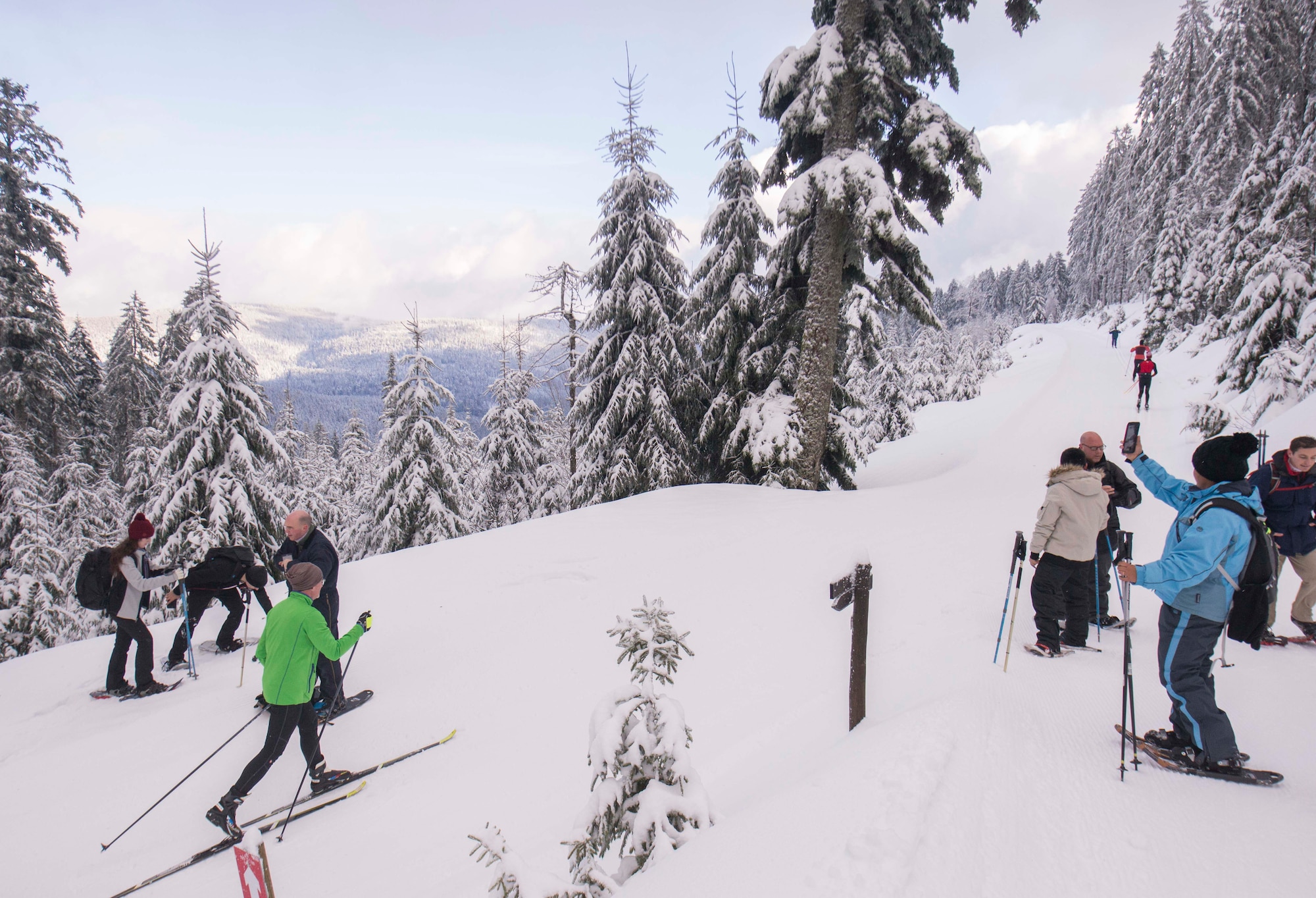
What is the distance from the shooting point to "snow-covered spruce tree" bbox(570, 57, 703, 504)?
14.9m

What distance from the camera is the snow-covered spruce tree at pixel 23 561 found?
47.1ft

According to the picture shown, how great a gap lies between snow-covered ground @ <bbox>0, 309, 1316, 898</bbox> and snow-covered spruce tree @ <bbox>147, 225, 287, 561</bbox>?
6.90m

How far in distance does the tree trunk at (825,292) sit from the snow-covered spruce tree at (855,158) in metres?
0.02

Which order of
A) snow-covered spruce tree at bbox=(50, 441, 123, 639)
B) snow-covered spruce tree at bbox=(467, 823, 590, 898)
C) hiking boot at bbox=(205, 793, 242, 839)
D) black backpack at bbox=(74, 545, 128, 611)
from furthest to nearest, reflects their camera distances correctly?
snow-covered spruce tree at bbox=(50, 441, 123, 639) → black backpack at bbox=(74, 545, 128, 611) → hiking boot at bbox=(205, 793, 242, 839) → snow-covered spruce tree at bbox=(467, 823, 590, 898)

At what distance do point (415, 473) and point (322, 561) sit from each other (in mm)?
14770

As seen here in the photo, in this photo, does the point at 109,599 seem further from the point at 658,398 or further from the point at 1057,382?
the point at 1057,382

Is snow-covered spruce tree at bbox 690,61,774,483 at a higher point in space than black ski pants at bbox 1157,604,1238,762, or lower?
higher

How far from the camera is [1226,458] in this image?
3.53 m

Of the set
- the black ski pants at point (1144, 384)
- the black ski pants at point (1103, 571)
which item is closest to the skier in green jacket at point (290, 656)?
the black ski pants at point (1103, 571)

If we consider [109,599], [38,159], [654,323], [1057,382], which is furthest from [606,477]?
[1057,382]

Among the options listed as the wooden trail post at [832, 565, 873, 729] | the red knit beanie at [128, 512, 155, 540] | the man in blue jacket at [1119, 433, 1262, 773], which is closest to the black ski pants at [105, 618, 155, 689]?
the red knit beanie at [128, 512, 155, 540]

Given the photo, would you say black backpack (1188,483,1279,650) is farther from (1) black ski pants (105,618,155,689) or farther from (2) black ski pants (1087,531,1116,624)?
(1) black ski pants (105,618,155,689)

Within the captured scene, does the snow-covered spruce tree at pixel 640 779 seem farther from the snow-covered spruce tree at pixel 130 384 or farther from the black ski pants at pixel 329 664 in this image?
the snow-covered spruce tree at pixel 130 384

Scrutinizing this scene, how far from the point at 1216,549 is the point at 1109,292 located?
3291 inches
